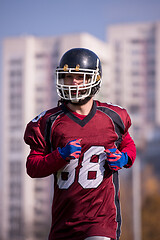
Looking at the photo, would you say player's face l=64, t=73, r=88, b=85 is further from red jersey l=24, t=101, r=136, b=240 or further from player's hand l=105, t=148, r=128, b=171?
player's hand l=105, t=148, r=128, b=171

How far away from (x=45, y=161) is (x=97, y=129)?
1.72 ft

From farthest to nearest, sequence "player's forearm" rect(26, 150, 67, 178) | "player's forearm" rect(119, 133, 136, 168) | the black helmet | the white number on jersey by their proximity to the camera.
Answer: "player's forearm" rect(119, 133, 136, 168), the black helmet, the white number on jersey, "player's forearm" rect(26, 150, 67, 178)

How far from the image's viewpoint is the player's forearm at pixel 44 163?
4.21 metres

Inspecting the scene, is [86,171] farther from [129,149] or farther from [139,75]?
[139,75]

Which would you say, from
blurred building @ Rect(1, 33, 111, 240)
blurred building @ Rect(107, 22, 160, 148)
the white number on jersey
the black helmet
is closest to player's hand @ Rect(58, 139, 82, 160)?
the white number on jersey

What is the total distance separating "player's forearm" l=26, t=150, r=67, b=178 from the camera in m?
4.21

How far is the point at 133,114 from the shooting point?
5669 cm

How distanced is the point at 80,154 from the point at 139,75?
181 ft

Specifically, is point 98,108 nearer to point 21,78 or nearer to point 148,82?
point 21,78

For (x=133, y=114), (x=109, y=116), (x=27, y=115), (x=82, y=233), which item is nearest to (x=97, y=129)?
(x=109, y=116)

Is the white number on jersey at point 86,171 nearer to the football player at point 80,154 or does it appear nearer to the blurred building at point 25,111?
the football player at point 80,154

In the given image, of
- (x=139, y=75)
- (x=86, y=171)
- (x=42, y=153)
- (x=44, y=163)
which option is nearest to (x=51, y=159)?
(x=44, y=163)

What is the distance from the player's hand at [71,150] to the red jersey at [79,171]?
2.2 inches

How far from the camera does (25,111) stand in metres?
51.2
